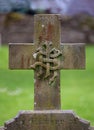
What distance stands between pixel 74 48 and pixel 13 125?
3.78 ft

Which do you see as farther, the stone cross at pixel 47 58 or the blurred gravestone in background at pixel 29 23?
the blurred gravestone in background at pixel 29 23

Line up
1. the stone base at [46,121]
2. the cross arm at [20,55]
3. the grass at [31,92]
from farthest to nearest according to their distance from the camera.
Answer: the grass at [31,92], the cross arm at [20,55], the stone base at [46,121]

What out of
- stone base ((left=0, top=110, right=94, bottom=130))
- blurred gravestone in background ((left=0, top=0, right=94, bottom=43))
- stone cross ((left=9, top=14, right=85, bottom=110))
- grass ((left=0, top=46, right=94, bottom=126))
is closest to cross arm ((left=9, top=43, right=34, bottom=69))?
stone cross ((left=9, top=14, right=85, bottom=110))

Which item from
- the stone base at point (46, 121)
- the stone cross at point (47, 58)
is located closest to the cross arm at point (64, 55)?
the stone cross at point (47, 58)

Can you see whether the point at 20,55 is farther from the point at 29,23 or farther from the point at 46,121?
the point at 29,23

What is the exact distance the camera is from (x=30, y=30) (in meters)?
30.4

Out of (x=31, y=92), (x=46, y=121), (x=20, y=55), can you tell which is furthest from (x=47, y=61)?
(x=31, y=92)

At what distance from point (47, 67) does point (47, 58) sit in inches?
4.2

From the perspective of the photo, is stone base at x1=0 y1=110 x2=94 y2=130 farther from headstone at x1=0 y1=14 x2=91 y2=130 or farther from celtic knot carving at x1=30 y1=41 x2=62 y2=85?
celtic knot carving at x1=30 y1=41 x2=62 y2=85

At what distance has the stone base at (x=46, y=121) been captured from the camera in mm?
9258

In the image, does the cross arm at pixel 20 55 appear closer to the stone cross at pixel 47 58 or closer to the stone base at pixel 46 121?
the stone cross at pixel 47 58

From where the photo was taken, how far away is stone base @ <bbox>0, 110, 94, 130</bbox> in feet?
30.4

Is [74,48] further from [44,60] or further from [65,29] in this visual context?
[65,29]

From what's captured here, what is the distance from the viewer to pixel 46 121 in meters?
9.29
